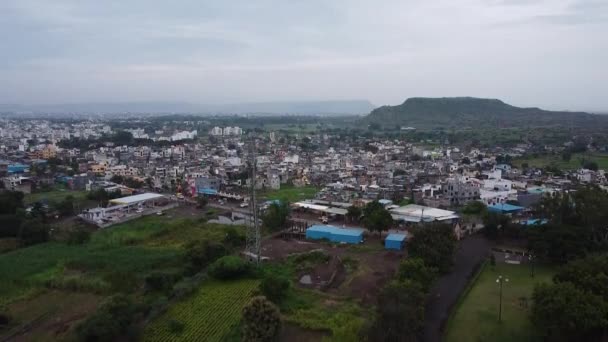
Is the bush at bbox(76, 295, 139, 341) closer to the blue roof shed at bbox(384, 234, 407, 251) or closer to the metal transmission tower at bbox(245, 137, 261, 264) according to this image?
the metal transmission tower at bbox(245, 137, 261, 264)

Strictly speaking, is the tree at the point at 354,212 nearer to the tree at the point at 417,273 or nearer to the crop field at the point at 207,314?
the crop field at the point at 207,314

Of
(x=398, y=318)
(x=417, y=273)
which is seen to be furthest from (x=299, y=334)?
(x=417, y=273)

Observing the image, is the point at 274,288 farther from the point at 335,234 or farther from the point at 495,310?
the point at 335,234

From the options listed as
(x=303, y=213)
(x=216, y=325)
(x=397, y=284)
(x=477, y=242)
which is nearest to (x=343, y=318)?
(x=397, y=284)

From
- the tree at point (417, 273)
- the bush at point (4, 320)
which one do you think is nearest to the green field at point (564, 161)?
the tree at point (417, 273)

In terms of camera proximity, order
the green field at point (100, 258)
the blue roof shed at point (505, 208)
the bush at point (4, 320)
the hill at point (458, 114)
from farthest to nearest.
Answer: the hill at point (458, 114) < the blue roof shed at point (505, 208) < the green field at point (100, 258) < the bush at point (4, 320)
